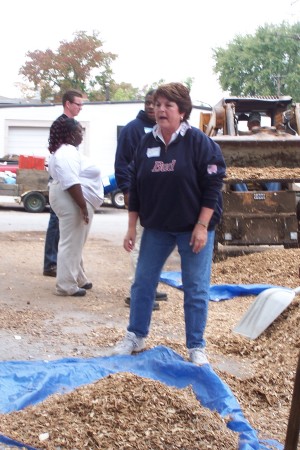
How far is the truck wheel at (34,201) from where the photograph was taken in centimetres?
2208

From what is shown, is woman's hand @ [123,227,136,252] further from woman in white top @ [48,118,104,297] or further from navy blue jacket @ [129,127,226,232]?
woman in white top @ [48,118,104,297]

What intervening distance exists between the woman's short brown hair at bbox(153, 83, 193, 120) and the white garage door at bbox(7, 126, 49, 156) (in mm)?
28206

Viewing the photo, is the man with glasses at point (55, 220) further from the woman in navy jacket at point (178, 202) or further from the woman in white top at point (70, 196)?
the woman in navy jacket at point (178, 202)

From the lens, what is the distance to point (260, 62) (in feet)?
178

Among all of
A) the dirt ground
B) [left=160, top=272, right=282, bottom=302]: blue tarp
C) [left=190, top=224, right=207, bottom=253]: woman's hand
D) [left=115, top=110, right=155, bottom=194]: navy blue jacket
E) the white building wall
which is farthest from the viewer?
the white building wall

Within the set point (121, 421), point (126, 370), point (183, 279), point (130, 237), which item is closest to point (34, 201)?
point (130, 237)

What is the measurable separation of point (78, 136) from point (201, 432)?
4443mm

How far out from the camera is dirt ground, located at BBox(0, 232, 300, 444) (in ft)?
16.8

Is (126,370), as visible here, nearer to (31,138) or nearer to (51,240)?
(51,240)

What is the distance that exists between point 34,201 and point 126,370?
680 inches

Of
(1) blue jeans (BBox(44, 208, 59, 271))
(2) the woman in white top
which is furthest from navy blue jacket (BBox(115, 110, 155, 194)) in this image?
(1) blue jeans (BBox(44, 208, 59, 271))

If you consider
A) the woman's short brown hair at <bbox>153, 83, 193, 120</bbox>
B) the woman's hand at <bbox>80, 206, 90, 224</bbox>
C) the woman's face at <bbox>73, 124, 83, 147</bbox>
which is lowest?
the woman's hand at <bbox>80, 206, 90, 224</bbox>

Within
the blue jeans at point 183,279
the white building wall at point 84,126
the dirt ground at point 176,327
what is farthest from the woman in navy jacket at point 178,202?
the white building wall at point 84,126

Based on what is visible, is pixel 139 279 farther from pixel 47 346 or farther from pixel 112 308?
pixel 112 308
